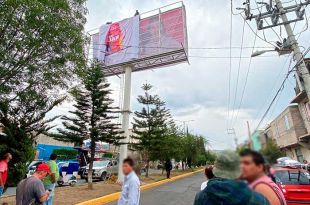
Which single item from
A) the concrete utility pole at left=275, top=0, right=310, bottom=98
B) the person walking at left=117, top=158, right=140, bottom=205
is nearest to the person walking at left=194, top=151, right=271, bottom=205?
the person walking at left=117, top=158, right=140, bottom=205

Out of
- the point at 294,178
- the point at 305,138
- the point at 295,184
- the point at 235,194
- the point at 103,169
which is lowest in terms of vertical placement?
the point at 235,194

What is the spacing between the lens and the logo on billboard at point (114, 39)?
2550 cm

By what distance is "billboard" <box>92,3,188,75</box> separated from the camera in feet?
76.5

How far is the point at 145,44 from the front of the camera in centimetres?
2436

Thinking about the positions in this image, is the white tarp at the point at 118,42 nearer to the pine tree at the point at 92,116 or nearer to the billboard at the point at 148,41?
the billboard at the point at 148,41

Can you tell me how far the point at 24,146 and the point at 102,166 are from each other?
1433 cm

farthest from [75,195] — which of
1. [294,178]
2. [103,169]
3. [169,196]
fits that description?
[103,169]

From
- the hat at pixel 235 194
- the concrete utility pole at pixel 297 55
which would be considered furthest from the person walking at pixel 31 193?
the concrete utility pole at pixel 297 55

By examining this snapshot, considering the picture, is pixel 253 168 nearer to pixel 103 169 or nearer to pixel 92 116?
pixel 92 116

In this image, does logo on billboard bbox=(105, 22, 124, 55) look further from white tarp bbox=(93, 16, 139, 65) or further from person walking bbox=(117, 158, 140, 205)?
person walking bbox=(117, 158, 140, 205)

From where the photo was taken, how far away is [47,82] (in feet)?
35.5

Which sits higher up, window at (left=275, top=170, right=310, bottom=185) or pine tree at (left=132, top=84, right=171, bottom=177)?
pine tree at (left=132, top=84, right=171, bottom=177)

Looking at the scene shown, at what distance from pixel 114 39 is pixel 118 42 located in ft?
3.05

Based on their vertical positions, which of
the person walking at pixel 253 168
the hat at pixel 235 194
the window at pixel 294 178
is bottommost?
the hat at pixel 235 194
